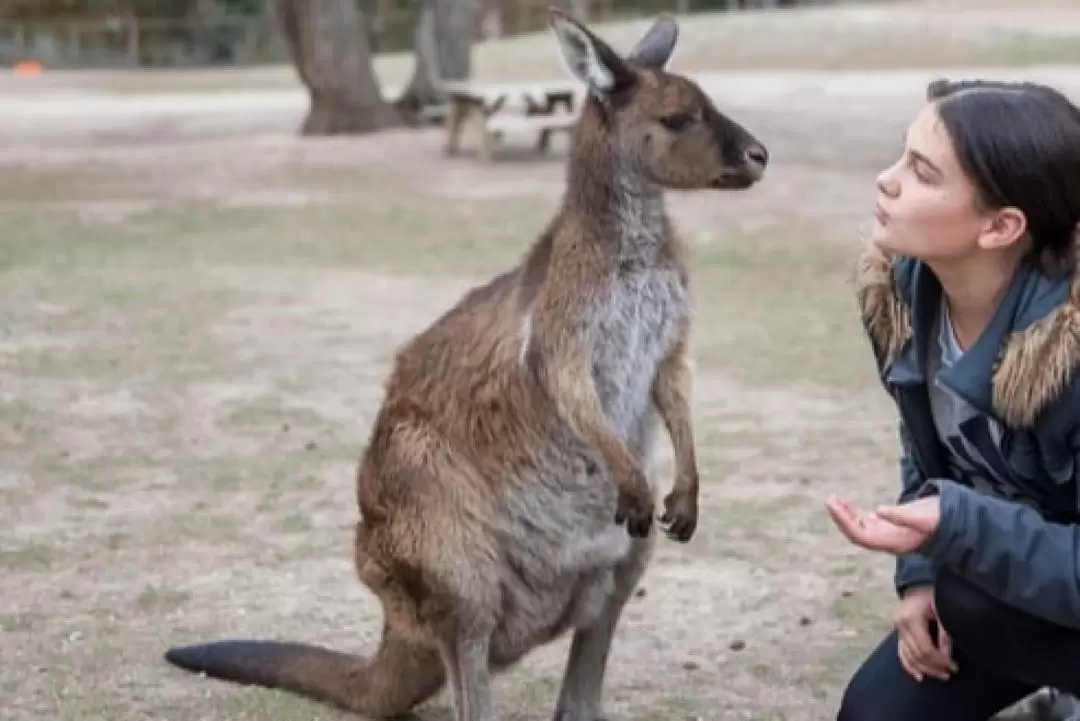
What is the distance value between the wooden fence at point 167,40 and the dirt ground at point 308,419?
733 inches

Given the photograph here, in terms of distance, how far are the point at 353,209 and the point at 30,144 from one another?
571 centimetres

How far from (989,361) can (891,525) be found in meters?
0.27

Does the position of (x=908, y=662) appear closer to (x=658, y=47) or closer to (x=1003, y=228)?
(x=1003, y=228)

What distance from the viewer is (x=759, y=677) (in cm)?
335

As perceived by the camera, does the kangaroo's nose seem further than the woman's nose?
Yes

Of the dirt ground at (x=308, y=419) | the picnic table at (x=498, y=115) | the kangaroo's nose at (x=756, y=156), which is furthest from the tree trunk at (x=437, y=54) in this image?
the kangaroo's nose at (x=756, y=156)

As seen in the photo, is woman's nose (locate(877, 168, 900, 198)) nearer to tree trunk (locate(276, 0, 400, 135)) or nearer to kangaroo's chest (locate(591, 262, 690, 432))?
kangaroo's chest (locate(591, 262, 690, 432))

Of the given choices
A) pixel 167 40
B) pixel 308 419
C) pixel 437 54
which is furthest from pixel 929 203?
pixel 167 40

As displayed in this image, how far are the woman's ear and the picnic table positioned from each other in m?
10.9

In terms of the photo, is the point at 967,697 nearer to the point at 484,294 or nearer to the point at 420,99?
the point at 484,294

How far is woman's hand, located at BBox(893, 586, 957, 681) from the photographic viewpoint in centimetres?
262

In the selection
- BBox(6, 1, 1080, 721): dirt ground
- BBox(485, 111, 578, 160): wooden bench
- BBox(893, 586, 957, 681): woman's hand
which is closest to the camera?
BBox(893, 586, 957, 681): woman's hand

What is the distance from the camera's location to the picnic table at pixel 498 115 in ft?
43.8

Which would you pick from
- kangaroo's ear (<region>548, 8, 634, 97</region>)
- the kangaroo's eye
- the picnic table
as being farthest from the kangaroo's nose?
the picnic table
